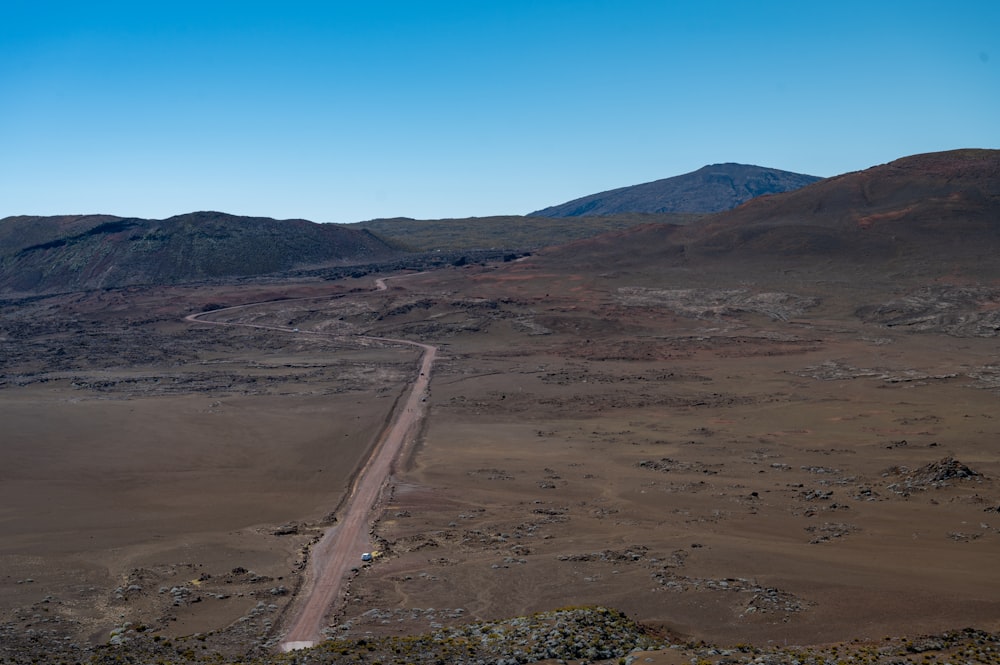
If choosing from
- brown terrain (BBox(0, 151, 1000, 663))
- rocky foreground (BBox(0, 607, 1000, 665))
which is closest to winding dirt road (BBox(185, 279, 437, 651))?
brown terrain (BBox(0, 151, 1000, 663))

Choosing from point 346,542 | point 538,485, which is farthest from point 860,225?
point 346,542

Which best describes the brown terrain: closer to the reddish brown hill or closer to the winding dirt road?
the winding dirt road

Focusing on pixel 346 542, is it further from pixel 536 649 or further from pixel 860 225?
pixel 860 225

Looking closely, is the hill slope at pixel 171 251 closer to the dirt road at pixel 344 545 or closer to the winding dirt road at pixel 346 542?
the winding dirt road at pixel 346 542

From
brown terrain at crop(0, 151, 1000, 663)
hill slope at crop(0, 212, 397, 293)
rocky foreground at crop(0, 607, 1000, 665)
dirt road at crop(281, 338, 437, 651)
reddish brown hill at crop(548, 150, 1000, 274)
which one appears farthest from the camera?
hill slope at crop(0, 212, 397, 293)

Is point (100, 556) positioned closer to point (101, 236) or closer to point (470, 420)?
point (470, 420)

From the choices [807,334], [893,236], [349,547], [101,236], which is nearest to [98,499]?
[349,547]
